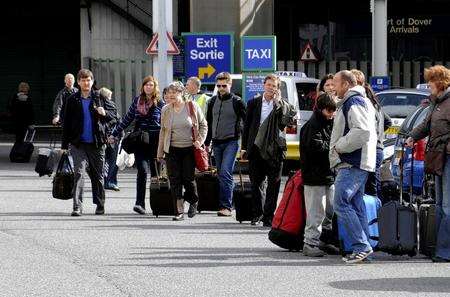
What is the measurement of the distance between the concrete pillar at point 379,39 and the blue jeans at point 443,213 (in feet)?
60.3

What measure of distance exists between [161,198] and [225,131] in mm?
1134

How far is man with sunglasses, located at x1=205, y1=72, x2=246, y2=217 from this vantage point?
57.2 ft

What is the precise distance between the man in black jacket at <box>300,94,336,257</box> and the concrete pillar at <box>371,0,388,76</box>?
59.0 feet

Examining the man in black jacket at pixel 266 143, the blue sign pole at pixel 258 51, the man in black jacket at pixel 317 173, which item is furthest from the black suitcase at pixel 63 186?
the blue sign pole at pixel 258 51

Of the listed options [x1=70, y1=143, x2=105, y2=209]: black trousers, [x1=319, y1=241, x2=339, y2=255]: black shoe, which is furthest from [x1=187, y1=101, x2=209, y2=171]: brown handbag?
[x1=319, y1=241, x2=339, y2=255]: black shoe

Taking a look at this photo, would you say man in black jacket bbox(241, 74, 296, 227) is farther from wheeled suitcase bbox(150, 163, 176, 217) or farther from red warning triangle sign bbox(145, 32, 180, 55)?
red warning triangle sign bbox(145, 32, 180, 55)

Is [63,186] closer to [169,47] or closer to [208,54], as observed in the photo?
[169,47]

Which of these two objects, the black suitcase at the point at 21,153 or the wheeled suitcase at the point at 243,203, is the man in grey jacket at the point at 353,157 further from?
the black suitcase at the point at 21,153

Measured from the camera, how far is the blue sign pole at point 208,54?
2761 centimetres

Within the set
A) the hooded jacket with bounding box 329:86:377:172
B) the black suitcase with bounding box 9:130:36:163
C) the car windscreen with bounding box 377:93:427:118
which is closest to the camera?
the hooded jacket with bounding box 329:86:377:172

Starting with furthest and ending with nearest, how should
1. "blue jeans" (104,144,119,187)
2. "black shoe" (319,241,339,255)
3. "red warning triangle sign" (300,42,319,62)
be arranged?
"red warning triangle sign" (300,42,319,62) → "blue jeans" (104,144,119,187) → "black shoe" (319,241,339,255)

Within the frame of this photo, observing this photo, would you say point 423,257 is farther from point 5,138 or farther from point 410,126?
point 5,138

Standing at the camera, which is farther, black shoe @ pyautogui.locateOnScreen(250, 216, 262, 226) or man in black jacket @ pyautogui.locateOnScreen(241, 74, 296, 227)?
black shoe @ pyautogui.locateOnScreen(250, 216, 262, 226)

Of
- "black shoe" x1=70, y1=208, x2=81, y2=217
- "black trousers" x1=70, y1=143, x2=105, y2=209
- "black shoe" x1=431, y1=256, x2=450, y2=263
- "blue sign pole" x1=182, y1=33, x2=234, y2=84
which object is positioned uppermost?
"blue sign pole" x1=182, y1=33, x2=234, y2=84
